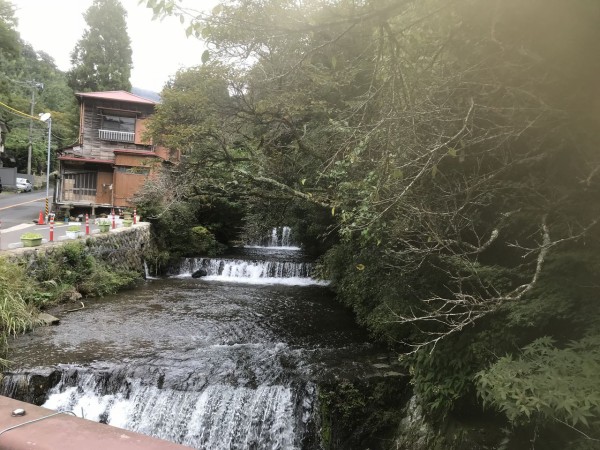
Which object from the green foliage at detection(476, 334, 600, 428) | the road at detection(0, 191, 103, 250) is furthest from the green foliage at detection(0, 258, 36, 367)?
the green foliage at detection(476, 334, 600, 428)

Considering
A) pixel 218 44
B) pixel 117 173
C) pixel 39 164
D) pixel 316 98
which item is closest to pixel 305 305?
pixel 316 98

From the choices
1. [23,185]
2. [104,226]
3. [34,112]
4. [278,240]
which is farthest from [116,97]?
[34,112]

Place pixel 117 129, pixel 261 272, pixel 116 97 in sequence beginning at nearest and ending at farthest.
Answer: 1. pixel 261 272
2. pixel 116 97
3. pixel 117 129

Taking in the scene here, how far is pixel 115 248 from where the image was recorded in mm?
15156

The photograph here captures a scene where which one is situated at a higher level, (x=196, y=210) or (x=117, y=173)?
(x=117, y=173)

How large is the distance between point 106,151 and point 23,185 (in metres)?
16.3

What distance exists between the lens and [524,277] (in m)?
4.77

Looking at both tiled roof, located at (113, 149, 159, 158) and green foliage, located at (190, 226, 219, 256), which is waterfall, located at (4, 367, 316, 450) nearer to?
green foliage, located at (190, 226, 219, 256)

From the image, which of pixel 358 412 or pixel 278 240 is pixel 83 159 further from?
pixel 358 412

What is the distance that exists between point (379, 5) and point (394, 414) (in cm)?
575

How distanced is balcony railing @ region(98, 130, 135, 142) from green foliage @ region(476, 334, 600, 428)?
85.2 feet

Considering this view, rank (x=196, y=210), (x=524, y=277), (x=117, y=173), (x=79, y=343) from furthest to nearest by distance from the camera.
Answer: (x=117, y=173) → (x=196, y=210) → (x=79, y=343) → (x=524, y=277)

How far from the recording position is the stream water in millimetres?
6527

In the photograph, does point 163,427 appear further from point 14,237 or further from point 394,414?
point 14,237
